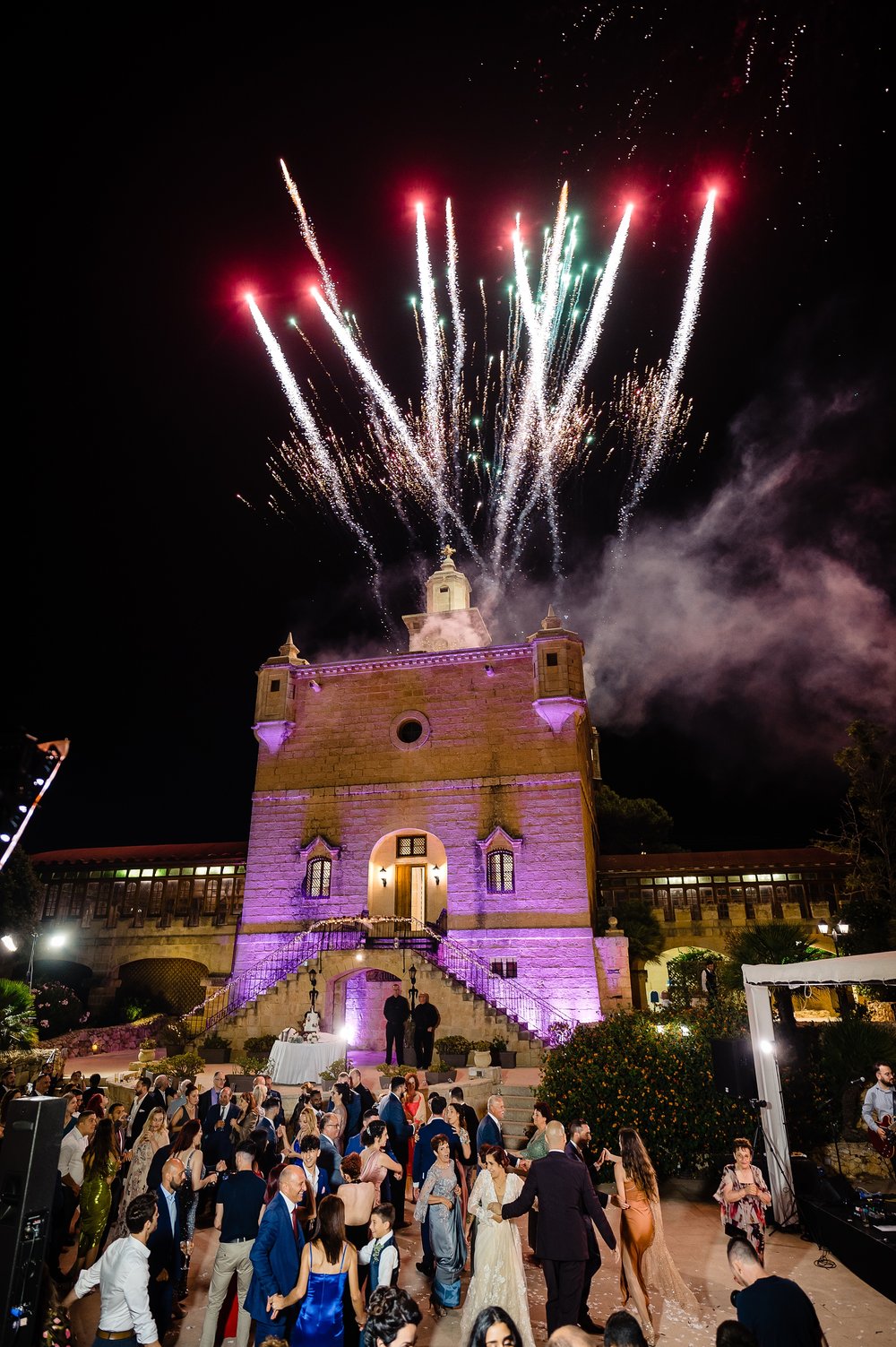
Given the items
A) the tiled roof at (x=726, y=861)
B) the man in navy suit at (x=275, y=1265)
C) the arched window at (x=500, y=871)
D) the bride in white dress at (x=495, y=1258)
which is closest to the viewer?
the man in navy suit at (x=275, y=1265)

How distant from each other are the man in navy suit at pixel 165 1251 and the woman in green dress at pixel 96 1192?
1.00 meters

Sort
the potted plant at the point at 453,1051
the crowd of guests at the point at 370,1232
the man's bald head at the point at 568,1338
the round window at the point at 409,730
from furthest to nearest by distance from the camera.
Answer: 1. the round window at the point at 409,730
2. the potted plant at the point at 453,1051
3. the crowd of guests at the point at 370,1232
4. the man's bald head at the point at 568,1338

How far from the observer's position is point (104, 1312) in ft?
17.2

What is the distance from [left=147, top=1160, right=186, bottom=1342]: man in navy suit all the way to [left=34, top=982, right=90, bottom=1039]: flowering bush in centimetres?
2044

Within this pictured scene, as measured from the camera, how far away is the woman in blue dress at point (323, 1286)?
209 inches

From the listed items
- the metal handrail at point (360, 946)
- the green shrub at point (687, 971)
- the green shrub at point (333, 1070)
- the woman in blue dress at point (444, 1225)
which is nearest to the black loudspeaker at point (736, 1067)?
the woman in blue dress at point (444, 1225)

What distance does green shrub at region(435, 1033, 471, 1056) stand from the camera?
60.5 ft

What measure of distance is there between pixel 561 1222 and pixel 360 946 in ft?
54.0

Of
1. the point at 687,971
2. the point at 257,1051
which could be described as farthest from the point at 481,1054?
the point at 687,971

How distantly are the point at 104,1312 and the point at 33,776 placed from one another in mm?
7702

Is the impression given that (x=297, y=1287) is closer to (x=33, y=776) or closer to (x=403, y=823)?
(x=33, y=776)

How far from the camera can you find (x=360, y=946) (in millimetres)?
21953

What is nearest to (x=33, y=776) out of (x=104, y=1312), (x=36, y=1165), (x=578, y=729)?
(x=36, y=1165)

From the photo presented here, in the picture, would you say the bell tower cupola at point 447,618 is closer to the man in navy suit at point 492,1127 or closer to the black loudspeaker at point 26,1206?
the man in navy suit at point 492,1127
